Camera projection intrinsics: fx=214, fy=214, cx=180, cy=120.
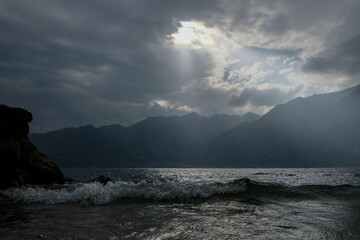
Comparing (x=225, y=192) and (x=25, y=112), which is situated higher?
(x=25, y=112)

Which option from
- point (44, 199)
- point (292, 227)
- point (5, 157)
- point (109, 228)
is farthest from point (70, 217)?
point (5, 157)

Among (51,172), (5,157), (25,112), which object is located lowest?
(51,172)

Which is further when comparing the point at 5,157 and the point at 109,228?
the point at 5,157

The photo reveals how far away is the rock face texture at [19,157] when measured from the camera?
2194 cm

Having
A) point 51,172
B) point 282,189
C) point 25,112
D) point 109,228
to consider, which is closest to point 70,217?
point 109,228

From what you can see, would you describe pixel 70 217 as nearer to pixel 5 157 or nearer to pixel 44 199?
pixel 44 199

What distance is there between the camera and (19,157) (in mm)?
23312

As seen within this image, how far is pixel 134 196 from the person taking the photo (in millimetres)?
12016

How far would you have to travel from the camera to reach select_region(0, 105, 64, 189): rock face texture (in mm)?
21938

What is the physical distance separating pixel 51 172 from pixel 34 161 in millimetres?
2419

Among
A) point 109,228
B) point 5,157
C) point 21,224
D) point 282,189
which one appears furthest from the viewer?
point 5,157

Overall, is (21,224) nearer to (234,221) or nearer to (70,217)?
(70,217)

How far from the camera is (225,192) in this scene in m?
13.9

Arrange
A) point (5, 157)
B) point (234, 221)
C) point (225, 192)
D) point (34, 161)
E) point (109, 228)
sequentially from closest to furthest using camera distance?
point (109, 228) → point (234, 221) → point (225, 192) → point (5, 157) → point (34, 161)
